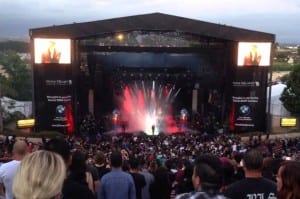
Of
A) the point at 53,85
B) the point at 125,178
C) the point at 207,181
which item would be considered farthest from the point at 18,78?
the point at 207,181

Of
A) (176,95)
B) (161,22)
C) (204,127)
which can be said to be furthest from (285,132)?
(161,22)

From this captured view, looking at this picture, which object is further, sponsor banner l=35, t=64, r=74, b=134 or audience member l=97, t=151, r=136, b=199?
sponsor banner l=35, t=64, r=74, b=134

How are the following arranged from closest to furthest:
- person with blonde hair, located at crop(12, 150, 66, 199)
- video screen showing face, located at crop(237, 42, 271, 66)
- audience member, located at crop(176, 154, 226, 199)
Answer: person with blonde hair, located at crop(12, 150, 66, 199) → audience member, located at crop(176, 154, 226, 199) → video screen showing face, located at crop(237, 42, 271, 66)

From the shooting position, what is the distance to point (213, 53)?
2977cm

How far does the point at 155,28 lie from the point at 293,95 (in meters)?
12.9

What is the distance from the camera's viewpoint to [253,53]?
91.7 ft

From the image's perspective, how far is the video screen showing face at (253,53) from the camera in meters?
27.8

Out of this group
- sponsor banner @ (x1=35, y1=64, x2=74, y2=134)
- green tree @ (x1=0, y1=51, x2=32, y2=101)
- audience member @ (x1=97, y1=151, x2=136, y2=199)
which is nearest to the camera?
audience member @ (x1=97, y1=151, x2=136, y2=199)

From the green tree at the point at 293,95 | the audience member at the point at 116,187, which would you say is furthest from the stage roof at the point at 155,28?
the audience member at the point at 116,187

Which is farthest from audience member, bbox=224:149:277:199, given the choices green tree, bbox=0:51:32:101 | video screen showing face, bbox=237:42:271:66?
green tree, bbox=0:51:32:101

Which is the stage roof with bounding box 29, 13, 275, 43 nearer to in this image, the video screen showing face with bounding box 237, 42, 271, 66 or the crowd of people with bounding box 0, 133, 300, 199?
the video screen showing face with bounding box 237, 42, 271, 66

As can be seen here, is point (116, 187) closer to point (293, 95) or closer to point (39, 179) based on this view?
point (39, 179)

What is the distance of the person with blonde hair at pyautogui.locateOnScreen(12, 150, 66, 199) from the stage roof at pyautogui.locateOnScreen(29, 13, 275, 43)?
25023 mm

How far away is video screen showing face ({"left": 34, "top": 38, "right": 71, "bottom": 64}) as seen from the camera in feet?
87.3
